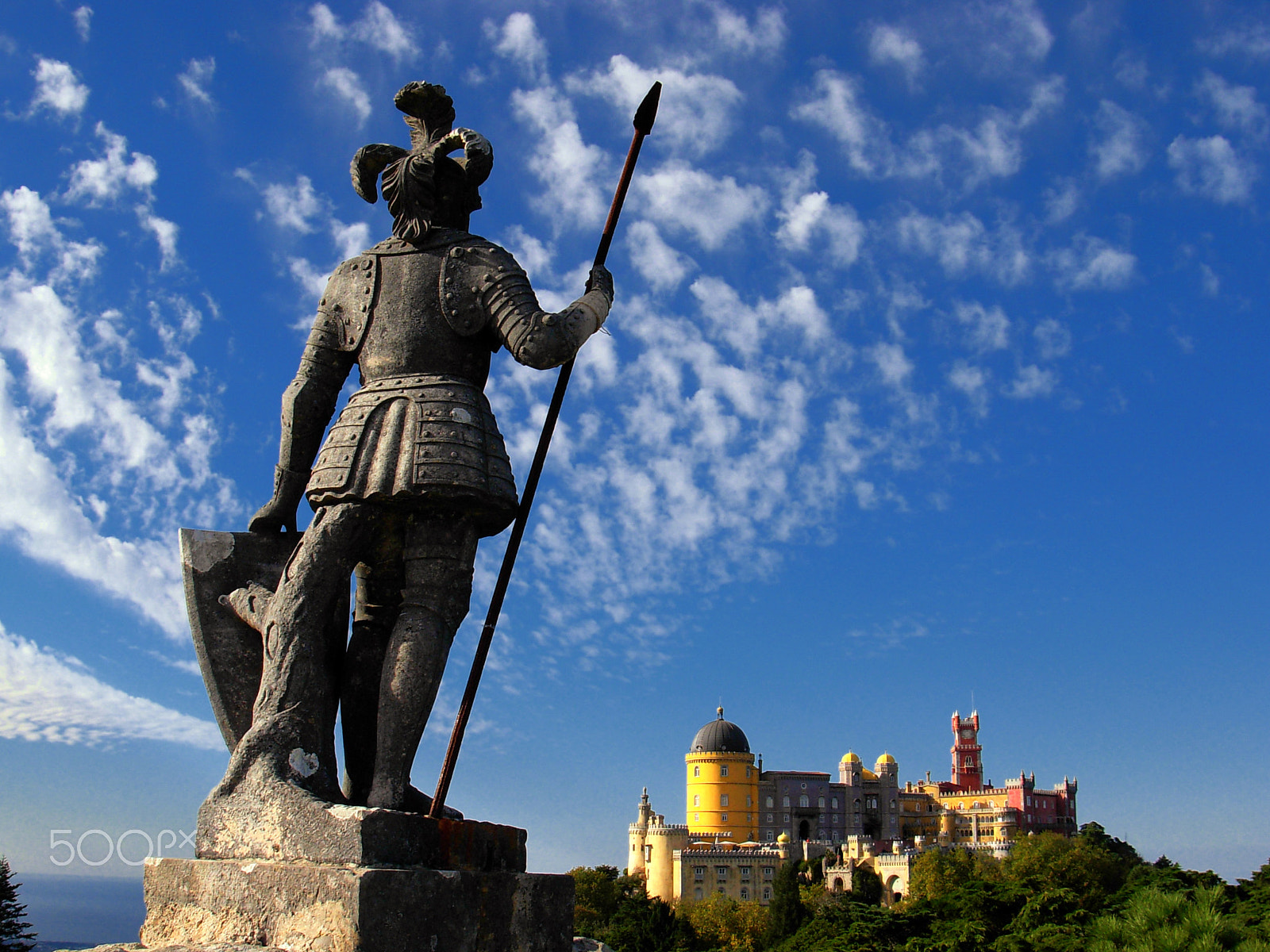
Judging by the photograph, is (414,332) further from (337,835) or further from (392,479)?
(337,835)

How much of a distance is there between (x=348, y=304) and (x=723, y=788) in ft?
272

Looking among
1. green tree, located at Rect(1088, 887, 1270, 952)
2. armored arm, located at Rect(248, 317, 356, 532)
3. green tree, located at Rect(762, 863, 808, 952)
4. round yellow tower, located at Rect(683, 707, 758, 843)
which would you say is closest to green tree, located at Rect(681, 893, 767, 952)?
green tree, located at Rect(762, 863, 808, 952)

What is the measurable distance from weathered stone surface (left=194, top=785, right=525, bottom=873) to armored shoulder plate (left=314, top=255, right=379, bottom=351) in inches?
69.2

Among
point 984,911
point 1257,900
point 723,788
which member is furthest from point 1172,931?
point 723,788

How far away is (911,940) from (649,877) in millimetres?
42852

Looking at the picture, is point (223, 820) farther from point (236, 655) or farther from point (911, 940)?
point (911, 940)

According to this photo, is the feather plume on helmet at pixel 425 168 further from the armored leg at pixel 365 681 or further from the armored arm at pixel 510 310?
the armored leg at pixel 365 681

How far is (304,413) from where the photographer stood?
14.6ft

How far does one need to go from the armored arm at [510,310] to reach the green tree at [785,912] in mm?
51982

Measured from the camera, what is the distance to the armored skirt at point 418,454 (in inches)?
153

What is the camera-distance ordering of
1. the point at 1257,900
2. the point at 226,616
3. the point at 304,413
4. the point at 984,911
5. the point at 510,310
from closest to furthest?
the point at 510,310, the point at 226,616, the point at 304,413, the point at 1257,900, the point at 984,911

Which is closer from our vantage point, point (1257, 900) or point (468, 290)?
point (468, 290)

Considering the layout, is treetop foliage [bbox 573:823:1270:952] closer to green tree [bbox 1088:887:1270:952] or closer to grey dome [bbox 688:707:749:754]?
green tree [bbox 1088:887:1270:952]

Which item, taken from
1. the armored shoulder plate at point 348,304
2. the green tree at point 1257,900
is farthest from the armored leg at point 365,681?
the green tree at point 1257,900
